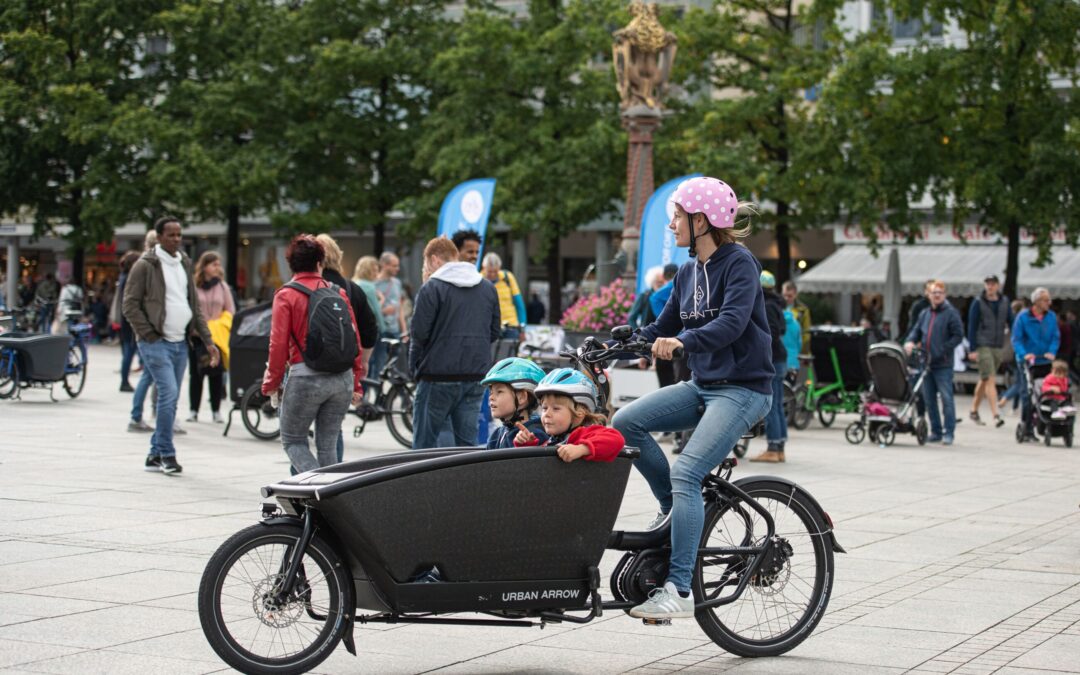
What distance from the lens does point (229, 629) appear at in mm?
5551

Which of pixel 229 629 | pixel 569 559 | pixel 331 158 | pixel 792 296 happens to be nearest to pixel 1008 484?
pixel 792 296

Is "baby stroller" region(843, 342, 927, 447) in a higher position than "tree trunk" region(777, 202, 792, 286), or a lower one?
lower

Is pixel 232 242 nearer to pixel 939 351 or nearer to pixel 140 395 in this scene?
pixel 939 351

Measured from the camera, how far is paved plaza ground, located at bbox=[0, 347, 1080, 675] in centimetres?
630

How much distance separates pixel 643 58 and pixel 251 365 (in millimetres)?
9599

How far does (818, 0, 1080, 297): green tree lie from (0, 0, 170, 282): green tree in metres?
20.7

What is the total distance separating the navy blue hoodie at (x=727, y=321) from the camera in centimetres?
632

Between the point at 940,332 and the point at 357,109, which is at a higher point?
the point at 357,109

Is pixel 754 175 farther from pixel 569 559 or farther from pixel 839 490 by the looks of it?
pixel 569 559

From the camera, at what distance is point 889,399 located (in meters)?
18.9

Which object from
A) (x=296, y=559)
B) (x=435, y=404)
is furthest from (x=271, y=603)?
(x=435, y=404)

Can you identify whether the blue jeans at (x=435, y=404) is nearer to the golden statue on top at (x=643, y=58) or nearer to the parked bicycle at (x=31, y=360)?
the parked bicycle at (x=31, y=360)

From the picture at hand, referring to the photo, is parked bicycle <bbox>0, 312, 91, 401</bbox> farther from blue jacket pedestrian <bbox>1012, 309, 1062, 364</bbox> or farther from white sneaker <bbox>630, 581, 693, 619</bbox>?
white sneaker <bbox>630, 581, 693, 619</bbox>

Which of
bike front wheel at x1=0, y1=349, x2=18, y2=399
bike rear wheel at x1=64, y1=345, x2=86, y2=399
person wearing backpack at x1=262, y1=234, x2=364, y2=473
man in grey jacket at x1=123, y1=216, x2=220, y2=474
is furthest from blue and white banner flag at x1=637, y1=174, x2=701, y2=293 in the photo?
person wearing backpack at x1=262, y1=234, x2=364, y2=473
